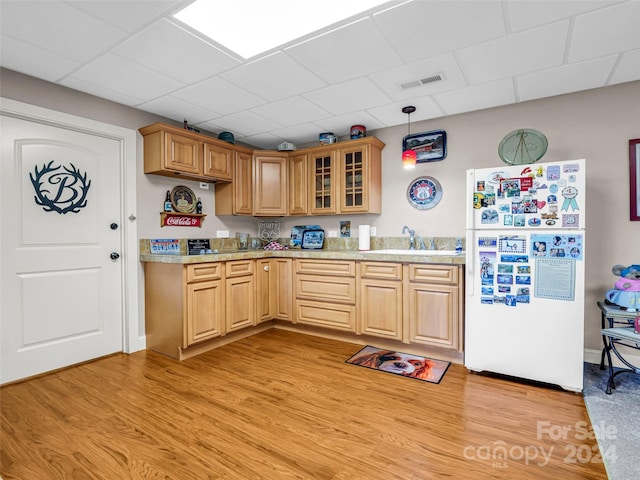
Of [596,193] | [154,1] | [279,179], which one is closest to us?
[154,1]

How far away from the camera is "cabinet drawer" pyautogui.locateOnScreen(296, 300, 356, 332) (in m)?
3.40

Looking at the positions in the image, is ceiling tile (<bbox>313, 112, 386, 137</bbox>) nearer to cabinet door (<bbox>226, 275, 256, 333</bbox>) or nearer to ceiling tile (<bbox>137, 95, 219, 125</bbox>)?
ceiling tile (<bbox>137, 95, 219, 125</bbox>)

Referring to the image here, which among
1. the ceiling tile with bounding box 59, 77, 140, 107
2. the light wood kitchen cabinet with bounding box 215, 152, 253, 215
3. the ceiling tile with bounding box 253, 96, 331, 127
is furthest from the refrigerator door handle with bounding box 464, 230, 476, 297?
the ceiling tile with bounding box 59, 77, 140, 107

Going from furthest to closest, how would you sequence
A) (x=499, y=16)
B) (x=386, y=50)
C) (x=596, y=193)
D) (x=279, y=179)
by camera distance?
(x=279, y=179) → (x=596, y=193) → (x=386, y=50) → (x=499, y=16)

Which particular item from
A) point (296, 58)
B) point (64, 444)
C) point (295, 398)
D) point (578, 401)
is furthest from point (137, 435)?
point (578, 401)

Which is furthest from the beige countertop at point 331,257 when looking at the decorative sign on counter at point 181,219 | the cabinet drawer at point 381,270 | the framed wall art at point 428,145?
the framed wall art at point 428,145

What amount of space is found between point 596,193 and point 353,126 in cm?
239

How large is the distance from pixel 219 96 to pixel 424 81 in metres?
1.77

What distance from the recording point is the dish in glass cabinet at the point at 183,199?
141 inches

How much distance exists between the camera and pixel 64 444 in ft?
5.84

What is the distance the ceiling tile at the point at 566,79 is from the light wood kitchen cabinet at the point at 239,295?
305cm

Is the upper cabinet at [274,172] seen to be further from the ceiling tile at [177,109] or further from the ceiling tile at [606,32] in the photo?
the ceiling tile at [606,32]

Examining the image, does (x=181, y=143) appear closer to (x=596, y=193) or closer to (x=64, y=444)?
(x=64, y=444)

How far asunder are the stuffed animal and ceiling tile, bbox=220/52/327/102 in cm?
275
